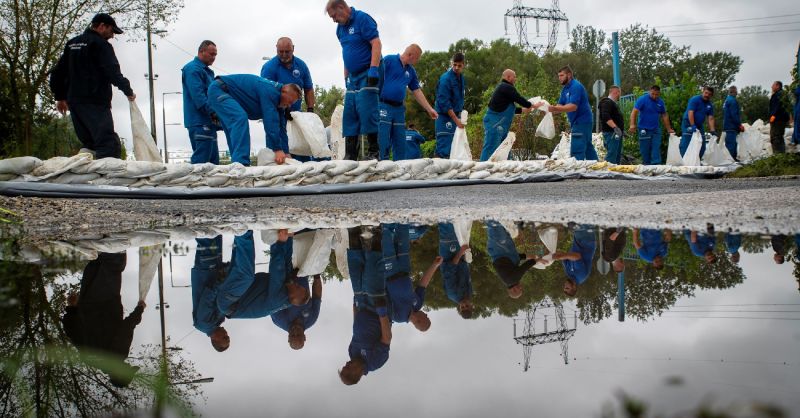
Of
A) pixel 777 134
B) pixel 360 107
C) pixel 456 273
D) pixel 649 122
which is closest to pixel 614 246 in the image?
pixel 456 273

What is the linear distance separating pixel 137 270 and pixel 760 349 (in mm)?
1911

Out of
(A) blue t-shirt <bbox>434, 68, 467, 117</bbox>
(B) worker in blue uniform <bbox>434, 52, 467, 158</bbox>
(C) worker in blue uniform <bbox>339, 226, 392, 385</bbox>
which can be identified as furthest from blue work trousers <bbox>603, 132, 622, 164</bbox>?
(C) worker in blue uniform <bbox>339, 226, 392, 385</bbox>

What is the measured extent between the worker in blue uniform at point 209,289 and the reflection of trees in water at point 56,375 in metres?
0.16

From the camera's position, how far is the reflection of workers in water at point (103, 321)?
1164mm

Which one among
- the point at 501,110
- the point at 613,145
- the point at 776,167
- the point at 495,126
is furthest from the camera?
the point at 613,145

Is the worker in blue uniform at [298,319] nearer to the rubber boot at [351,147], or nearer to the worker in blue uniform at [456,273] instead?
the worker in blue uniform at [456,273]

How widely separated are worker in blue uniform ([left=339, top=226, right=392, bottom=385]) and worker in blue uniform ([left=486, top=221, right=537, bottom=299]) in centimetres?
37

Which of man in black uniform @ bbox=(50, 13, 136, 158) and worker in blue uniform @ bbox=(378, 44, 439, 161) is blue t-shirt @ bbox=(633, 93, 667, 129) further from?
man in black uniform @ bbox=(50, 13, 136, 158)

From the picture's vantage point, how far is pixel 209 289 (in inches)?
74.7

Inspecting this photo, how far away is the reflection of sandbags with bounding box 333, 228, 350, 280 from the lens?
2.17 metres

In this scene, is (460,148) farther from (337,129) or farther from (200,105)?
(200,105)

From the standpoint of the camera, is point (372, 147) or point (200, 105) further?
point (372, 147)

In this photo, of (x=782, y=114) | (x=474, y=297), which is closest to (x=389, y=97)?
(x=474, y=297)

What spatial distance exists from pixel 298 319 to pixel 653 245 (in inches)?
57.9
